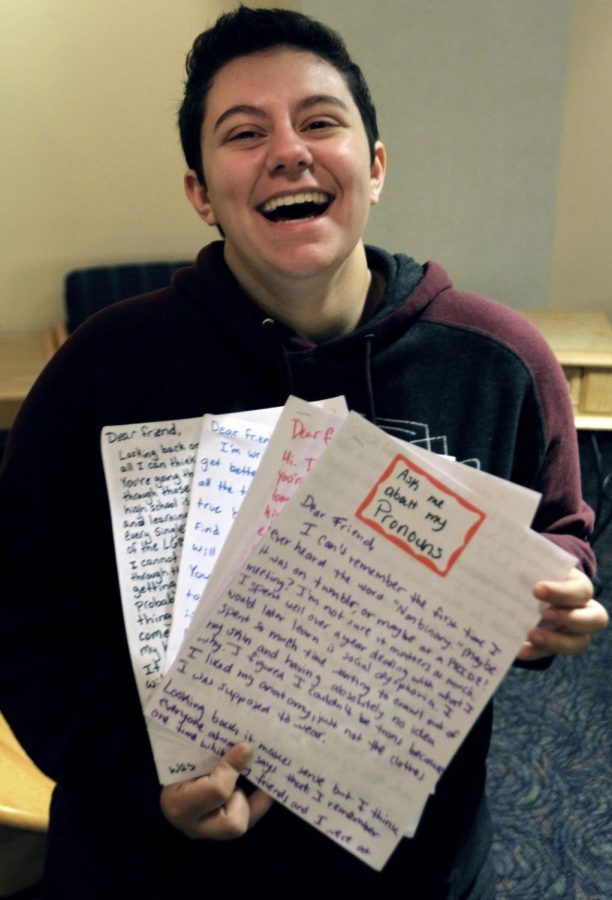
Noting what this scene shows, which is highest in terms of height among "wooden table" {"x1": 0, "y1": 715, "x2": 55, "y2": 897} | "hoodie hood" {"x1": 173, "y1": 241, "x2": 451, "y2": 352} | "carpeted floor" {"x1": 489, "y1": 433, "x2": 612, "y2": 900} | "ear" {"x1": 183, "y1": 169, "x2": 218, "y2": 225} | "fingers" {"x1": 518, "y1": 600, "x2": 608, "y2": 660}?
"ear" {"x1": 183, "y1": 169, "x2": 218, "y2": 225}

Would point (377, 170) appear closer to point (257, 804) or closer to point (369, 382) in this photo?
point (369, 382)

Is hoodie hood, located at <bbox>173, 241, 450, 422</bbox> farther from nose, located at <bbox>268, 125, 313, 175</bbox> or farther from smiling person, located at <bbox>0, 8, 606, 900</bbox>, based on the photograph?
nose, located at <bbox>268, 125, 313, 175</bbox>

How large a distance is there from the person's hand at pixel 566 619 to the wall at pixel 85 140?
9.80 ft

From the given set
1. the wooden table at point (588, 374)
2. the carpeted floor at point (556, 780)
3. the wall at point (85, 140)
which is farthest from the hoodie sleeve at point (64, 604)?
the wall at point (85, 140)

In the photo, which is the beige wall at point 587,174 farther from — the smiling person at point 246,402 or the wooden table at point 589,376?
the smiling person at point 246,402

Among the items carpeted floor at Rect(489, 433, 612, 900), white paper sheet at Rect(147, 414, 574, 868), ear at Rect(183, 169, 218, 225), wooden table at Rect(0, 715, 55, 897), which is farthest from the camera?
carpeted floor at Rect(489, 433, 612, 900)

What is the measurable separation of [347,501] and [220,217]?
0.39 m

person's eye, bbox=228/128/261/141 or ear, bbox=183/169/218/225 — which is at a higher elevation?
person's eye, bbox=228/128/261/141

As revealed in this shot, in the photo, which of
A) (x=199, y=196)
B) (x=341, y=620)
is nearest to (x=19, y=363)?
(x=199, y=196)

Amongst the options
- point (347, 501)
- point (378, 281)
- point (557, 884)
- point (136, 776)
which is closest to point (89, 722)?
point (136, 776)

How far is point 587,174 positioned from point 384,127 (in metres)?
1.06

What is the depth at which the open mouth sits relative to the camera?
35.0 inches

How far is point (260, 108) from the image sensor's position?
890 millimetres

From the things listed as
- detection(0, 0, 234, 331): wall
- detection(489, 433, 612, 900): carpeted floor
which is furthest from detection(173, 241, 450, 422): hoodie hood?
detection(0, 0, 234, 331): wall
